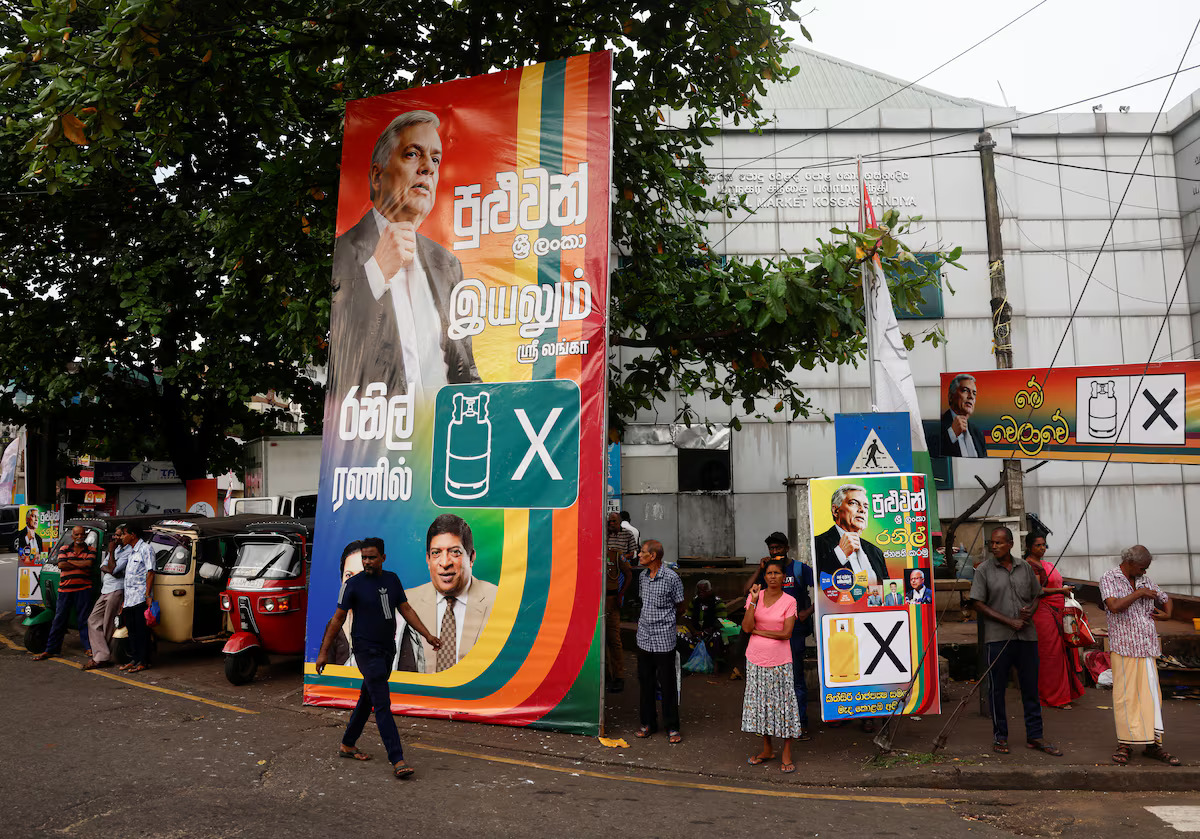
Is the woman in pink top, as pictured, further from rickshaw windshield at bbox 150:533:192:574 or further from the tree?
rickshaw windshield at bbox 150:533:192:574

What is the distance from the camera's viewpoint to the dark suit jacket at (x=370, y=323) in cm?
908

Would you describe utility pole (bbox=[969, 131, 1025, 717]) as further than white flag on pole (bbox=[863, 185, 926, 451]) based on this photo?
Yes

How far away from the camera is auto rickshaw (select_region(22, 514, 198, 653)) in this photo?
12094 millimetres

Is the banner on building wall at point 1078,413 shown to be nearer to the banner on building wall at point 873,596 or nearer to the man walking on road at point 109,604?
the banner on building wall at point 873,596

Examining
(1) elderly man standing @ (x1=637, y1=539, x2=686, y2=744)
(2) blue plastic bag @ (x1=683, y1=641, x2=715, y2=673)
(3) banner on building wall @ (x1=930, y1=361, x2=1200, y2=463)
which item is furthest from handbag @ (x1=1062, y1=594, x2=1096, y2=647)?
(1) elderly man standing @ (x1=637, y1=539, x2=686, y2=744)

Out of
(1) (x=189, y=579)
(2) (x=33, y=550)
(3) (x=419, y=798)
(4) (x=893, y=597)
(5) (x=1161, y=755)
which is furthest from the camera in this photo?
(2) (x=33, y=550)

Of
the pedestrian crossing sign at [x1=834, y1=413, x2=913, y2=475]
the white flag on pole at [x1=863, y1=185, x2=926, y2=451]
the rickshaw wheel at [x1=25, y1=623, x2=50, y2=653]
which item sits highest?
the white flag on pole at [x1=863, y1=185, x2=926, y2=451]

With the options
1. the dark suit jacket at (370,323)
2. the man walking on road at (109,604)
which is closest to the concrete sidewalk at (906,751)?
the dark suit jacket at (370,323)

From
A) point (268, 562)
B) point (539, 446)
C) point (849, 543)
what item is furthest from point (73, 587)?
point (849, 543)

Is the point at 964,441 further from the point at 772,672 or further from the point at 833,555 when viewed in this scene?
the point at 772,672

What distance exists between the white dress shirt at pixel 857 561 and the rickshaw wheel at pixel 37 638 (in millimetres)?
10561

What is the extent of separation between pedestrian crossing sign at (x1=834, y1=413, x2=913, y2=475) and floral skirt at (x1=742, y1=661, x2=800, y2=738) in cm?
196

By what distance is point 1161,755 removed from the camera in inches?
275

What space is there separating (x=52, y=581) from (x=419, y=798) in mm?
8801
